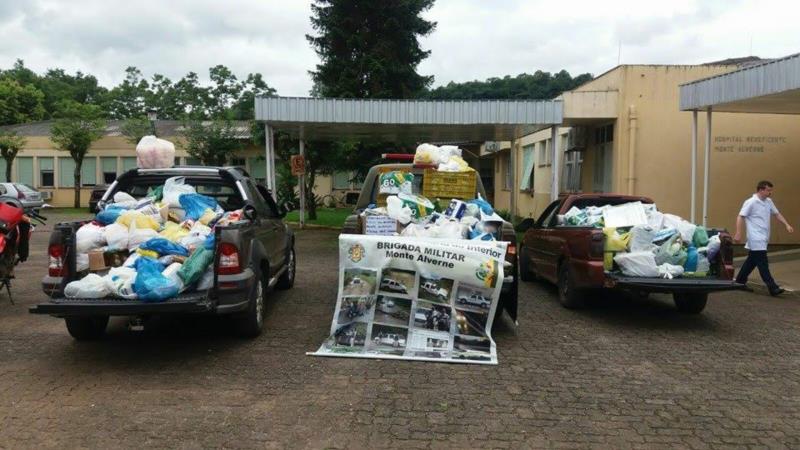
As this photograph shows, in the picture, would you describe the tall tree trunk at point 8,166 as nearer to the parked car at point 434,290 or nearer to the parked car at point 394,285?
the parked car at point 394,285

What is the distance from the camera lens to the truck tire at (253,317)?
20.5 feet

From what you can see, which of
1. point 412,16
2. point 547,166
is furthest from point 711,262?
point 412,16

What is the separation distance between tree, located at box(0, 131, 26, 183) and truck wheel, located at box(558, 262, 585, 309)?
3410 cm

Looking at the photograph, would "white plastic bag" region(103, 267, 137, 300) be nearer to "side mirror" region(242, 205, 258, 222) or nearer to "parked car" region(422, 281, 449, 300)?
"side mirror" region(242, 205, 258, 222)

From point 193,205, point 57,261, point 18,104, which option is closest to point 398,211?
point 193,205

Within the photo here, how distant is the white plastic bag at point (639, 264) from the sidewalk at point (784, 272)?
12.8 feet

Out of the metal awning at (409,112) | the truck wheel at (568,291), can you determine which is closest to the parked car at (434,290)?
the truck wheel at (568,291)

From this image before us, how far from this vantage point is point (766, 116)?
15.3 metres

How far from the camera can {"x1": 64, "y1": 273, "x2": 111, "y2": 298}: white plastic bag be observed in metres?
5.32

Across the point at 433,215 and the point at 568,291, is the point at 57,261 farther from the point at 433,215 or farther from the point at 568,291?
the point at 568,291

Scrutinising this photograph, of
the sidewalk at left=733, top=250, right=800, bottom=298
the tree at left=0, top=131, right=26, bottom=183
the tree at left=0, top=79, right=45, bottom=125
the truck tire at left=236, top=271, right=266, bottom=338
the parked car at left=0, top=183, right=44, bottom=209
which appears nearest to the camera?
the truck tire at left=236, top=271, right=266, bottom=338

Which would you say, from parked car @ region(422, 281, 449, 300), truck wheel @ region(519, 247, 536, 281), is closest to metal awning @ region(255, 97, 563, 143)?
truck wheel @ region(519, 247, 536, 281)

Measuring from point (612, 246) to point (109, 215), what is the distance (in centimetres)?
542

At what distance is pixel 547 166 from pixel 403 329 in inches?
654
